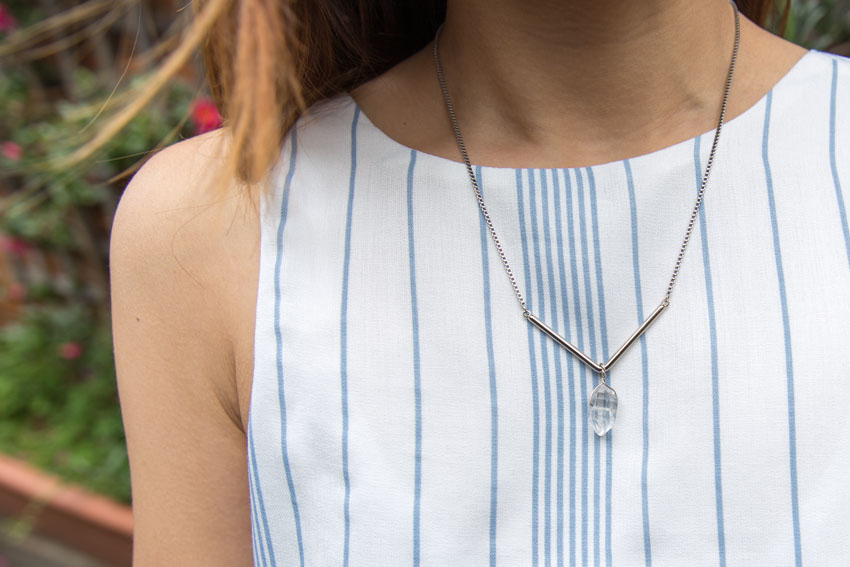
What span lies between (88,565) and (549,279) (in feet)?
9.29

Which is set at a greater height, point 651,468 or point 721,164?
point 721,164

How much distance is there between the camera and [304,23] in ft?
3.08

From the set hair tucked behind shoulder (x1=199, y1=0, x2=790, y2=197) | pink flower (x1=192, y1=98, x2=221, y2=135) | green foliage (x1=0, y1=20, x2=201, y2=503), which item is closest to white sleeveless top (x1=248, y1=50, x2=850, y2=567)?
hair tucked behind shoulder (x1=199, y1=0, x2=790, y2=197)

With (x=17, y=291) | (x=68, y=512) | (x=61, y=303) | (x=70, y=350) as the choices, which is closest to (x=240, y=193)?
(x=68, y=512)

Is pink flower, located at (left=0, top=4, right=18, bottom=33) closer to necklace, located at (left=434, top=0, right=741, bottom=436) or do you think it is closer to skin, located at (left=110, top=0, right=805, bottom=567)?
skin, located at (left=110, top=0, right=805, bottom=567)

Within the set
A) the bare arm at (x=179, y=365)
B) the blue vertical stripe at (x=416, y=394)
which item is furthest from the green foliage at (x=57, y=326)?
the blue vertical stripe at (x=416, y=394)

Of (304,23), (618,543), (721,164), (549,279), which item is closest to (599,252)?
(549,279)

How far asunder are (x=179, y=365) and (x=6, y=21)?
9.10 ft

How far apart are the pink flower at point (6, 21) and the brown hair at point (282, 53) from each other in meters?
2.57

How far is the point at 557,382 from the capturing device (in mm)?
809

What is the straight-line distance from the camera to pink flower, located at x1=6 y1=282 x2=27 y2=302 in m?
3.57

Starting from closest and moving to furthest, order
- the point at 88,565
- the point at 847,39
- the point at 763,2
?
1. the point at 763,2
2. the point at 847,39
3. the point at 88,565

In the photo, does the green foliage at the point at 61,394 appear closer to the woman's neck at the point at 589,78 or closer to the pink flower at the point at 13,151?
the pink flower at the point at 13,151

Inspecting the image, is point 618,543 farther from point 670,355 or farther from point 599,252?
point 599,252
